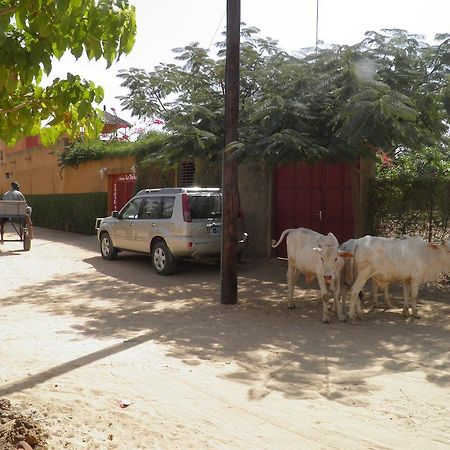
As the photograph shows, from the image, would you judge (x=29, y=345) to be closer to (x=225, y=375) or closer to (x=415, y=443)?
(x=225, y=375)

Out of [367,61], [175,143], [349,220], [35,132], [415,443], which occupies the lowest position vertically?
[415,443]

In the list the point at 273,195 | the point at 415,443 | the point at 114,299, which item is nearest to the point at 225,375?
the point at 415,443

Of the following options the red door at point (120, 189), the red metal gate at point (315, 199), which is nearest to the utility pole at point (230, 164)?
the red metal gate at point (315, 199)

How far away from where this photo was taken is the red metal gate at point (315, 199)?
12.2 m

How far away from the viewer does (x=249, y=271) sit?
39.4 feet

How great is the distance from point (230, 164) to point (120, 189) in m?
11.9

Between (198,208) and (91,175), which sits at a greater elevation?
(91,175)

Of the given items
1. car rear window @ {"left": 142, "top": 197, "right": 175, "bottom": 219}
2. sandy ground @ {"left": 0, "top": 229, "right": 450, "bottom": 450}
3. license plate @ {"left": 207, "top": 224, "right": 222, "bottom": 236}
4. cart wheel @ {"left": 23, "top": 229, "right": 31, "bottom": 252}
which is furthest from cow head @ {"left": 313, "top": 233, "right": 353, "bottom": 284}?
cart wheel @ {"left": 23, "top": 229, "right": 31, "bottom": 252}

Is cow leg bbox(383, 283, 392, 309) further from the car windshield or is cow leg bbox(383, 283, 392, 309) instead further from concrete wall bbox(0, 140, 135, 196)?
concrete wall bbox(0, 140, 135, 196)

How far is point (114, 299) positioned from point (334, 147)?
466cm

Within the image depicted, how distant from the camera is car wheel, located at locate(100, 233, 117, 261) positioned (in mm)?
13562

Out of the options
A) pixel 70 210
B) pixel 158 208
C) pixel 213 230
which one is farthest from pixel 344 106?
pixel 70 210

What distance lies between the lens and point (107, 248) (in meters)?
13.8

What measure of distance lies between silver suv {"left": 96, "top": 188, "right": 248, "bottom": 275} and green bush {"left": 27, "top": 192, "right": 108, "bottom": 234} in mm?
8544
